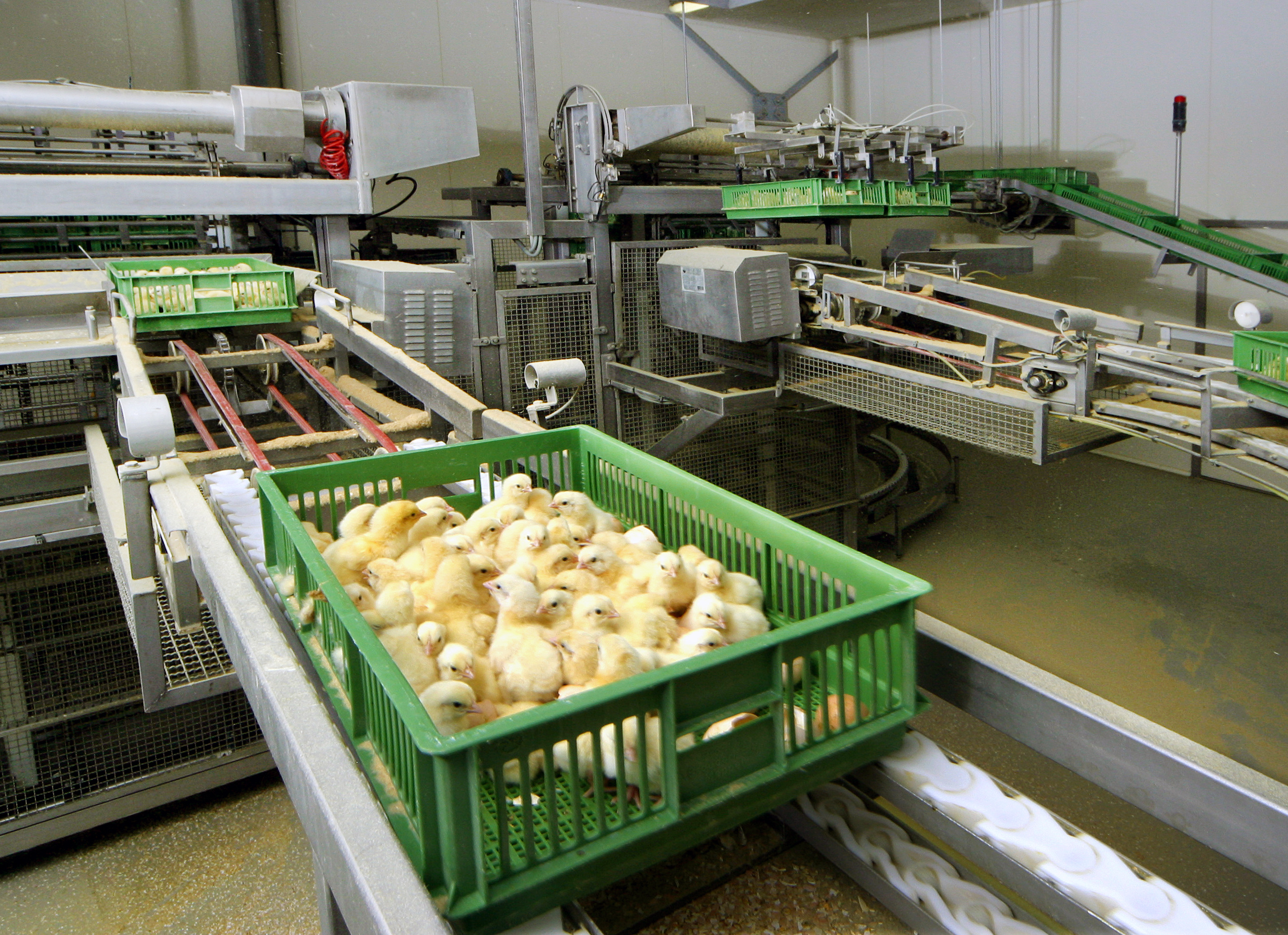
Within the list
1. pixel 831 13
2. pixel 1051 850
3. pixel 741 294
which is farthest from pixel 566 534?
pixel 831 13

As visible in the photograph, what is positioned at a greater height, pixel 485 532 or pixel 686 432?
pixel 485 532

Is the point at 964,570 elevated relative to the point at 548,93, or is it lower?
lower

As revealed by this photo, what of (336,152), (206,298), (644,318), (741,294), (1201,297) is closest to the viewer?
(206,298)

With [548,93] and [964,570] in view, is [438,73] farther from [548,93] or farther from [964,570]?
[964,570]

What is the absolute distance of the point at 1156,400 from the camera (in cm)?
327

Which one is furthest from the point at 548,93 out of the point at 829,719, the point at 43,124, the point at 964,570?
the point at 829,719

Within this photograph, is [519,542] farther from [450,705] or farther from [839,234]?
[839,234]

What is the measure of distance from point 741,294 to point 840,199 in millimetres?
825

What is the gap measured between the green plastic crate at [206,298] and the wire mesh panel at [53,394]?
46 cm

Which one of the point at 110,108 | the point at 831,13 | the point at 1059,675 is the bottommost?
the point at 1059,675

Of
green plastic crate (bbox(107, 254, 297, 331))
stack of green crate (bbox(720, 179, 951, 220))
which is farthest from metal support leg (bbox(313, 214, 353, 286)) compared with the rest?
stack of green crate (bbox(720, 179, 951, 220))

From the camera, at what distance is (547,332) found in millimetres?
4863

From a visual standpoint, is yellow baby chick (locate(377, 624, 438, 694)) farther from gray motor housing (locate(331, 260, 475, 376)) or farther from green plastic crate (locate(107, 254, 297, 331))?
green plastic crate (locate(107, 254, 297, 331))

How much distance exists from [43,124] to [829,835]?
4.44m
